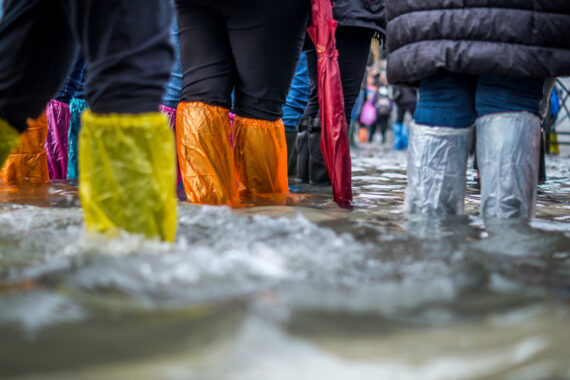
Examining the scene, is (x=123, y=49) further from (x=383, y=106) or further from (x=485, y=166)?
(x=383, y=106)

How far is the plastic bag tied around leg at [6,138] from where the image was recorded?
135 cm

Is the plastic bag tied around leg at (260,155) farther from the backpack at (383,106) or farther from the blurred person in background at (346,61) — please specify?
the backpack at (383,106)

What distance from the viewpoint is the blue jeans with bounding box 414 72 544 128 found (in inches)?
58.3

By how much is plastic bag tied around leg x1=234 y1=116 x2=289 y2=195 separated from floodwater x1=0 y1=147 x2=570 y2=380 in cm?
79

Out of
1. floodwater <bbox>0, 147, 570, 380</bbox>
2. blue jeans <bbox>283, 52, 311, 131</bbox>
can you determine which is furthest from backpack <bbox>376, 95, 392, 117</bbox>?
floodwater <bbox>0, 147, 570, 380</bbox>

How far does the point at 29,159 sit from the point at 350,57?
164cm

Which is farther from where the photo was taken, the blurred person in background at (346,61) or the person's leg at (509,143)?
the blurred person in background at (346,61)

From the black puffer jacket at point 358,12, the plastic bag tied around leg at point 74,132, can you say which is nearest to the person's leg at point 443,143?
the black puffer jacket at point 358,12

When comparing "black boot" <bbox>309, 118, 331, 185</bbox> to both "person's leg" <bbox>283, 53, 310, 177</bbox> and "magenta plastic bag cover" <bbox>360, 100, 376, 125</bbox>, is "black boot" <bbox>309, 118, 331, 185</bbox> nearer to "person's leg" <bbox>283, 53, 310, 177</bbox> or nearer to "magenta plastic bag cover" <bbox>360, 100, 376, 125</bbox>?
"person's leg" <bbox>283, 53, 310, 177</bbox>

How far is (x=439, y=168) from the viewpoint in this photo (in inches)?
61.7

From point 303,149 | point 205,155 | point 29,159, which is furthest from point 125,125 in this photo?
point 303,149

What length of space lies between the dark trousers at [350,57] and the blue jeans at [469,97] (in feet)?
3.36

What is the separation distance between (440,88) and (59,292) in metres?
1.23

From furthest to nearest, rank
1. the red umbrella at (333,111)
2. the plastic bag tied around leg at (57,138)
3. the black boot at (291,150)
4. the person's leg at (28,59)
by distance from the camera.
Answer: the black boot at (291,150) < the plastic bag tied around leg at (57,138) < the red umbrella at (333,111) < the person's leg at (28,59)
